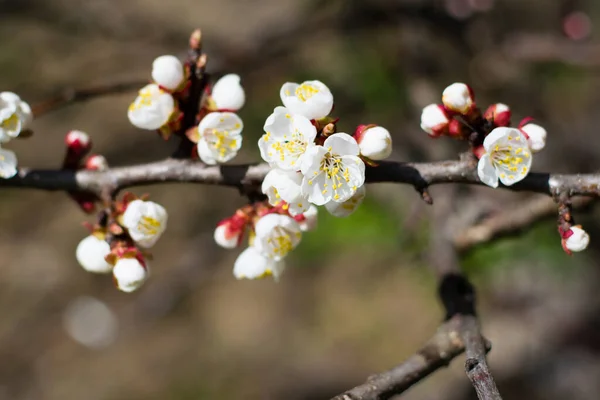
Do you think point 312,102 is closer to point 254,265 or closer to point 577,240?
point 254,265

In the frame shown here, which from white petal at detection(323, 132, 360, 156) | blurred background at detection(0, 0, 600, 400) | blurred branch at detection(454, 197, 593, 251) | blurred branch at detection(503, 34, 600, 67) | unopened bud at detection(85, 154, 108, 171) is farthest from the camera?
blurred background at detection(0, 0, 600, 400)

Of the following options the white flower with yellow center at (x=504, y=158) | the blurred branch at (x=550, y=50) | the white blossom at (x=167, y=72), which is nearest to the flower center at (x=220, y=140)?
the white blossom at (x=167, y=72)

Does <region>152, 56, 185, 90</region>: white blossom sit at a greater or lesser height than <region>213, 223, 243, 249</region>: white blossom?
greater

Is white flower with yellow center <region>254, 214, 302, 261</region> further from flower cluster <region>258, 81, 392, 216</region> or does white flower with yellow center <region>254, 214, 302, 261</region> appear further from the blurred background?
the blurred background

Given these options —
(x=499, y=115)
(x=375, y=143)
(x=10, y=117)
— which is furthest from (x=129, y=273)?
(x=499, y=115)

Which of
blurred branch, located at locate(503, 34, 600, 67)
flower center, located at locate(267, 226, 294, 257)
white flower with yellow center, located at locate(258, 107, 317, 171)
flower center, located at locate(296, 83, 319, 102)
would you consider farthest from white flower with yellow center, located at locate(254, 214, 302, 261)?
blurred branch, located at locate(503, 34, 600, 67)

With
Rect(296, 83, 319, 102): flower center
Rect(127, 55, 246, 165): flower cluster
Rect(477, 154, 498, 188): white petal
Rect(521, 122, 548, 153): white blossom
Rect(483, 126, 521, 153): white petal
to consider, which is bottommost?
Rect(477, 154, 498, 188): white petal

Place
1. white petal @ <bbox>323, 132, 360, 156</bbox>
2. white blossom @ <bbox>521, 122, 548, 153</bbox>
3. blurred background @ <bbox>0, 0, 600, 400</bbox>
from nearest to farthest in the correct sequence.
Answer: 1. white petal @ <bbox>323, 132, 360, 156</bbox>
2. white blossom @ <bbox>521, 122, 548, 153</bbox>
3. blurred background @ <bbox>0, 0, 600, 400</bbox>
